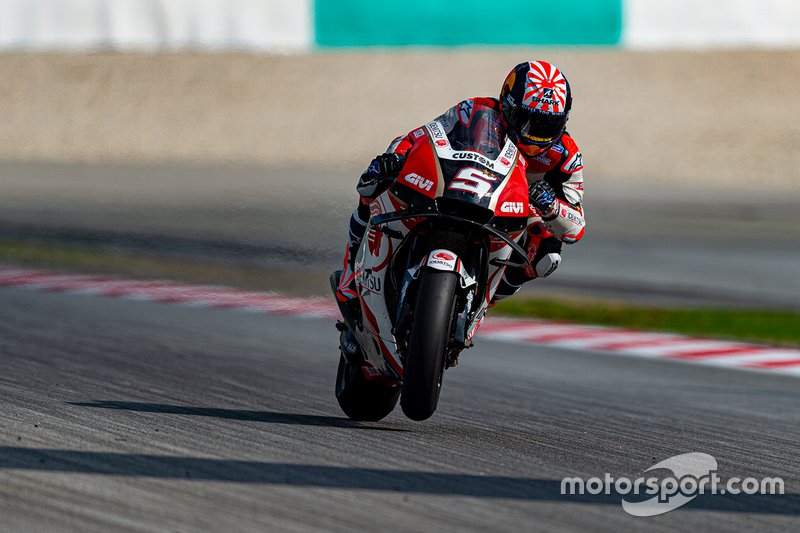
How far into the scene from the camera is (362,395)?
19.8ft

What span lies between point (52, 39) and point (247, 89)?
7.11 meters

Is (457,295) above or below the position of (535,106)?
below

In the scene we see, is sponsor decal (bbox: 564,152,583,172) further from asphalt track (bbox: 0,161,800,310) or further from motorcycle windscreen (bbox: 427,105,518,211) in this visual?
asphalt track (bbox: 0,161,800,310)

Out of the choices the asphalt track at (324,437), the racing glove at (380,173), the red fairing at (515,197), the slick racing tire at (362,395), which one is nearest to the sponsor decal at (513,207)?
the red fairing at (515,197)

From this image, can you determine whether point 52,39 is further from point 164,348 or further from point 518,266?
point 518,266

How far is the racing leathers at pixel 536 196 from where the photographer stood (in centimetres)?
555

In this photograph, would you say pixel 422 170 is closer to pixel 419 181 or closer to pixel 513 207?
pixel 419 181

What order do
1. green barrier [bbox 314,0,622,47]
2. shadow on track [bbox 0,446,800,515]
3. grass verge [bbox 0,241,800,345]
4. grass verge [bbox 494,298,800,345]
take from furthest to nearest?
green barrier [bbox 314,0,622,47] < grass verge [bbox 0,241,800,345] < grass verge [bbox 494,298,800,345] < shadow on track [bbox 0,446,800,515]

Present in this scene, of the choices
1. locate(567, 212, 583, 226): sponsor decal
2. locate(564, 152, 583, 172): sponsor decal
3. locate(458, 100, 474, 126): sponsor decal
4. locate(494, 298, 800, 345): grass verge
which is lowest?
locate(494, 298, 800, 345): grass verge

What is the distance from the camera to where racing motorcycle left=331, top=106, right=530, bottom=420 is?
16.7ft

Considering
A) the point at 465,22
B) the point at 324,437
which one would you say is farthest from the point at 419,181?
the point at 465,22

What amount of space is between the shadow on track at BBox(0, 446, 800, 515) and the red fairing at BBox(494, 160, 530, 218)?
1154 mm

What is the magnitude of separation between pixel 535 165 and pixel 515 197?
0.39 m

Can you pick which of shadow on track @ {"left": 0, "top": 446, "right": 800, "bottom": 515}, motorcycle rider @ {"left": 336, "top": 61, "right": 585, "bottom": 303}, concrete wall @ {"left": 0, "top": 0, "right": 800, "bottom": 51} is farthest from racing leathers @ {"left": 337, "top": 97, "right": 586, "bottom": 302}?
concrete wall @ {"left": 0, "top": 0, "right": 800, "bottom": 51}
